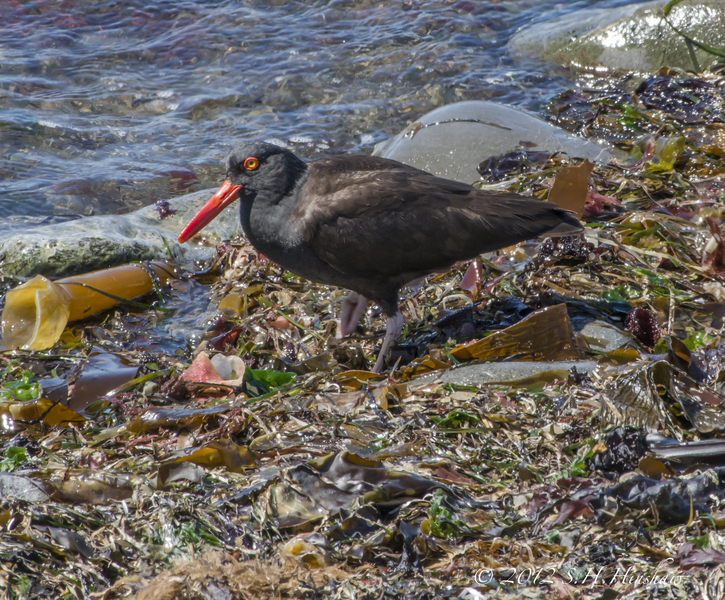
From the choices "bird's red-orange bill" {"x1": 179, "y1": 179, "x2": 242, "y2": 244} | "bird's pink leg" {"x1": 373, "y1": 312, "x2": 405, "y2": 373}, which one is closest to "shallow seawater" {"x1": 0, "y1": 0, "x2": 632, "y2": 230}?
"bird's red-orange bill" {"x1": 179, "y1": 179, "x2": 242, "y2": 244}

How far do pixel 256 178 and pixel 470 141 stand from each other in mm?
2404

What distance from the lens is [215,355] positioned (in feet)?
11.2

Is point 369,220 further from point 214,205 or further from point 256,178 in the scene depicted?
point 214,205

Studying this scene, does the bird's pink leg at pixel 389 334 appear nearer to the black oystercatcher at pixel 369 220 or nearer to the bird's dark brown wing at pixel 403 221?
the black oystercatcher at pixel 369 220

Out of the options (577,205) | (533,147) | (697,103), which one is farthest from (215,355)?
(697,103)

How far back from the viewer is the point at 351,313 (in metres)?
3.98

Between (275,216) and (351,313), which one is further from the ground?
(275,216)

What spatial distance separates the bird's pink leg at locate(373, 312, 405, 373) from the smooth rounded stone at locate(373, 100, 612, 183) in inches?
78.6

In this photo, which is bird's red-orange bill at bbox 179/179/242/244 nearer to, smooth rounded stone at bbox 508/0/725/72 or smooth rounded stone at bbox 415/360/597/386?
smooth rounded stone at bbox 415/360/597/386

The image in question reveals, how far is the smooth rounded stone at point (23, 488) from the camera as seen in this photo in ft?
7.54

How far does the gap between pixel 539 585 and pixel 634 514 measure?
0.39 m

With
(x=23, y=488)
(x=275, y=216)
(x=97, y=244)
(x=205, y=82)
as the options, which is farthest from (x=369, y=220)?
(x=205, y=82)

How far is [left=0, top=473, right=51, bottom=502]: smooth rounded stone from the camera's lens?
7.54ft

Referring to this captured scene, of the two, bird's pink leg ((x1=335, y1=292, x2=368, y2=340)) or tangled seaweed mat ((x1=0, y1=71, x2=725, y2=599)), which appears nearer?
tangled seaweed mat ((x1=0, y1=71, x2=725, y2=599))
